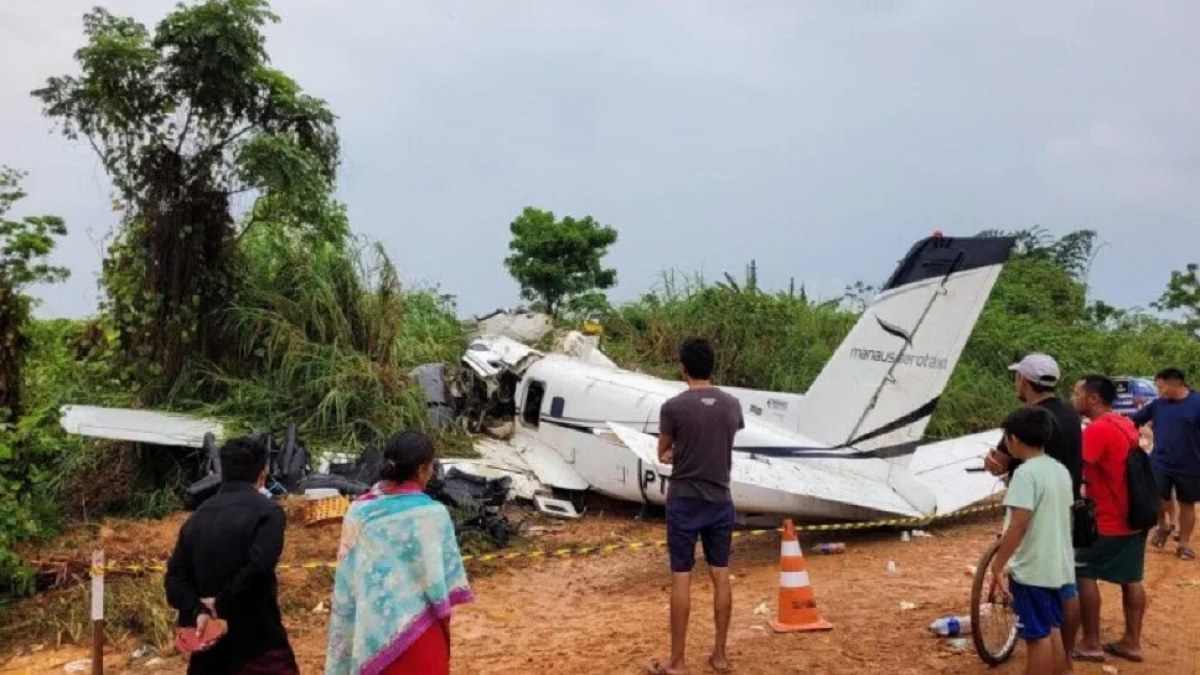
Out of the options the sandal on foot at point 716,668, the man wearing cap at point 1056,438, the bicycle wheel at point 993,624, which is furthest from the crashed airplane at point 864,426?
the man wearing cap at point 1056,438

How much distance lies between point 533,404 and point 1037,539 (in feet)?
25.5

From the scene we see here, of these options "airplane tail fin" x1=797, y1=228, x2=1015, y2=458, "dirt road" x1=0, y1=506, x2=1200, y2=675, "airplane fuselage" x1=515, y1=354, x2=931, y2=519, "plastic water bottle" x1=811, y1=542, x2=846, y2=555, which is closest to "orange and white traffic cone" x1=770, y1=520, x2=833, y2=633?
"dirt road" x1=0, y1=506, x2=1200, y2=675

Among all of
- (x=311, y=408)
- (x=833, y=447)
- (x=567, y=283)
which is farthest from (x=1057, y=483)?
(x=567, y=283)

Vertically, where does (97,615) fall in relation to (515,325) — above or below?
below

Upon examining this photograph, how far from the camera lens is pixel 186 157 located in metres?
11.3

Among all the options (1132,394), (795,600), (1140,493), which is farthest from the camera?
(1132,394)

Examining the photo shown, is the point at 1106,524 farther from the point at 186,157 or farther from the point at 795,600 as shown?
the point at 186,157

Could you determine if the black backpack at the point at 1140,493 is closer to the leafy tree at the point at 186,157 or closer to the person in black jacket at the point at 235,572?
the person in black jacket at the point at 235,572

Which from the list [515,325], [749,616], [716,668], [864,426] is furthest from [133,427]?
[864,426]

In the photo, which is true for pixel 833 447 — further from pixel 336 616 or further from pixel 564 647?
pixel 336 616

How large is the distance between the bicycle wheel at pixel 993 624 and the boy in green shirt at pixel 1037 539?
704mm

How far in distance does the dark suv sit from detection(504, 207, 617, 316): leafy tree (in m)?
11.3

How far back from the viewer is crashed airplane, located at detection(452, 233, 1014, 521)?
27.4ft

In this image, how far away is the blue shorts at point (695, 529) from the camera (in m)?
5.34
